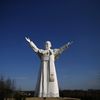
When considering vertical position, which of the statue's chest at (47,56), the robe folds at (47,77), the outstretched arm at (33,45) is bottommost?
the robe folds at (47,77)

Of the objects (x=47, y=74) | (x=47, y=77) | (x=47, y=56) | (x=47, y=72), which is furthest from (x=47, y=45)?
(x=47, y=77)

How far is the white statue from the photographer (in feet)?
62.1

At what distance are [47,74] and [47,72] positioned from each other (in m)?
0.17

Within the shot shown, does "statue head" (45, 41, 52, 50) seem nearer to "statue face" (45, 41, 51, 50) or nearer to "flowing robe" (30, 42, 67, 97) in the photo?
"statue face" (45, 41, 51, 50)

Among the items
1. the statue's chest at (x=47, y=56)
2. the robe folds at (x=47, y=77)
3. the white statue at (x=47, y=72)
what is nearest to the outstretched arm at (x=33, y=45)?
the white statue at (x=47, y=72)

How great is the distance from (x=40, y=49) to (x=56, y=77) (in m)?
2.72

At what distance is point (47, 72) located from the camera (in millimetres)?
19438

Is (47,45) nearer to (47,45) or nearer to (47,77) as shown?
(47,45)

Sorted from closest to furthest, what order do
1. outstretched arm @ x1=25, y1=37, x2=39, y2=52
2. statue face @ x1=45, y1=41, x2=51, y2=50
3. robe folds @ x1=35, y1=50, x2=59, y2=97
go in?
robe folds @ x1=35, y1=50, x2=59, y2=97 → outstretched arm @ x1=25, y1=37, x2=39, y2=52 → statue face @ x1=45, y1=41, x2=51, y2=50

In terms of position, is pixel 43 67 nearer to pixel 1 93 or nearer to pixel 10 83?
pixel 1 93

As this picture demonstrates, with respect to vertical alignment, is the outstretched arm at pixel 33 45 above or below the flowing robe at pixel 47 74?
above

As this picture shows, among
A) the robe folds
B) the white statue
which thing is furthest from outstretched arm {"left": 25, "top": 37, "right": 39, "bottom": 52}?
the robe folds

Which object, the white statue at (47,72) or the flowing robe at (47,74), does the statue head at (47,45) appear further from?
the flowing robe at (47,74)

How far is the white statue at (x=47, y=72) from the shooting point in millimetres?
18938
